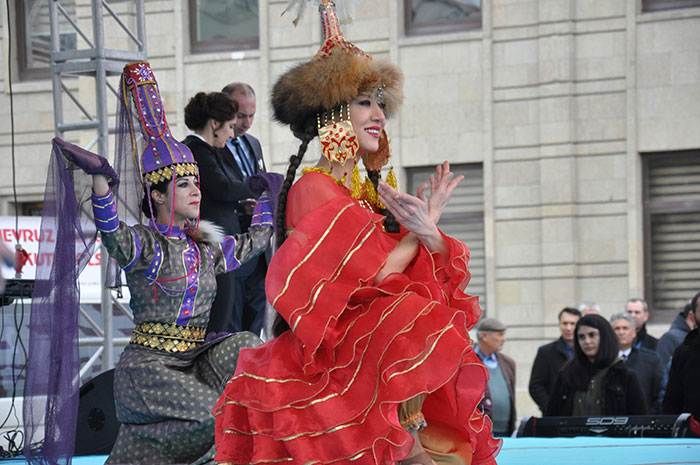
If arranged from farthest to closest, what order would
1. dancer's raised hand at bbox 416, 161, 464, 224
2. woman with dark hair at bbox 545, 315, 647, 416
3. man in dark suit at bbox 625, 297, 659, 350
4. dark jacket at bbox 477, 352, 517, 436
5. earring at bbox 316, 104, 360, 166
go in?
1. man in dark suit at bbox 625, 297, 659, 350
2. dark jacket at bbox 477, 352, 517, 436
3. woman with dark hair at bbox 545, 315, 647, 416
4. earring at bbox 316, 104, 360, 166
5. dancer's raised hand at bbox 416, 161, 464, 224

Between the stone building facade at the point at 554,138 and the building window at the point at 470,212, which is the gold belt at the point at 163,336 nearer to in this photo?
the stone building facade at the point at 554,138

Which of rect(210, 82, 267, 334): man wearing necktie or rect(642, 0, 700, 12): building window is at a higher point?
rect(642, 0, 700, 12): building window

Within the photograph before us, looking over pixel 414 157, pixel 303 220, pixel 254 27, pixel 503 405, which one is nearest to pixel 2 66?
pixel 254 27

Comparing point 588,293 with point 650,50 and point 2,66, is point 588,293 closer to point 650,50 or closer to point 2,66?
point 650,50

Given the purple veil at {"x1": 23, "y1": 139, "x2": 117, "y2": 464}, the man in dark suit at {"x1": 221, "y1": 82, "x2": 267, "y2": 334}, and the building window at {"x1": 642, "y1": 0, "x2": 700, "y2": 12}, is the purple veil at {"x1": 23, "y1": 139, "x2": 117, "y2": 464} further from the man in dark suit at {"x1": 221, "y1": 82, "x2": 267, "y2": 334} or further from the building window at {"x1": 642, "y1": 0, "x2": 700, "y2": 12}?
the building window at {"x1": 642, "y1": 0, "x2": 700, "y2": 12}

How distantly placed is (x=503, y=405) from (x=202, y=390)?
366 cm

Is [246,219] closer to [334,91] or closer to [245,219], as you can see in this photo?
[245,219]

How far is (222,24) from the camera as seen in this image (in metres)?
13.7

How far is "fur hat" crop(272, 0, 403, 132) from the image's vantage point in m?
4.09

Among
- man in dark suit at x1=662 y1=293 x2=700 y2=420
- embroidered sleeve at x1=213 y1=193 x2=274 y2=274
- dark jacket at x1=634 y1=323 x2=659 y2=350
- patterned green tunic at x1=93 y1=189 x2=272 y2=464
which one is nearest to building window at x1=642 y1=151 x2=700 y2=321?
dark jacket at x1=634 y1=323 x2=659 y2=350

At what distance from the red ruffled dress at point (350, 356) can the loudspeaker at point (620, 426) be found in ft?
8.52

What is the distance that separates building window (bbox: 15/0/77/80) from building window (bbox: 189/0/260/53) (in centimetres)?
170

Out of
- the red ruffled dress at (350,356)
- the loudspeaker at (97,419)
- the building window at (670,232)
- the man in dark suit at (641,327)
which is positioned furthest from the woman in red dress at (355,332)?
the building window at (670,232)

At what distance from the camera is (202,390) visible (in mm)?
4609
